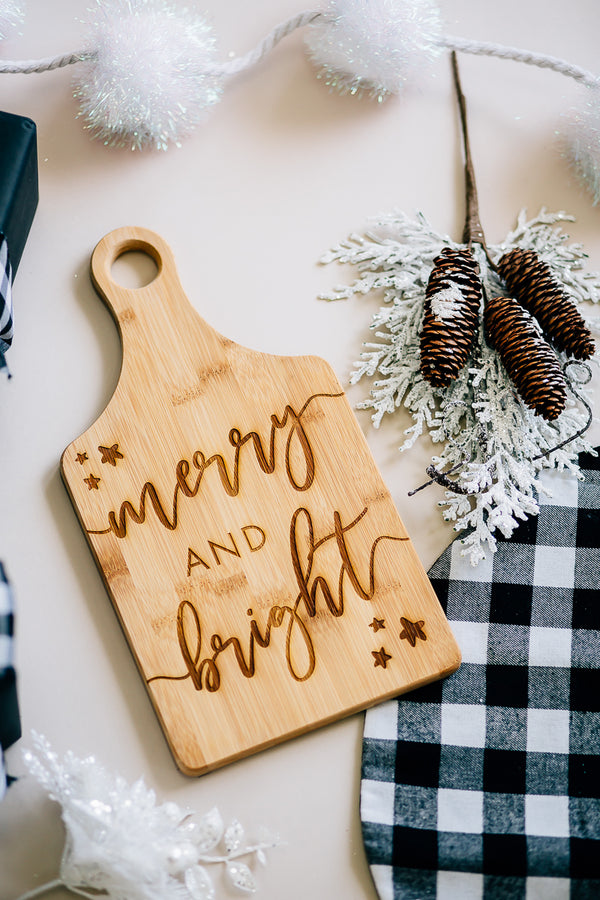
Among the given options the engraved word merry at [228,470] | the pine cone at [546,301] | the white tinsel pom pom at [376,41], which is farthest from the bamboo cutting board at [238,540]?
the white tinsel pom pom at [376,41]

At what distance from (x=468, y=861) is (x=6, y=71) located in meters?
0.98

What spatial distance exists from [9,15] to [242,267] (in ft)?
1.34

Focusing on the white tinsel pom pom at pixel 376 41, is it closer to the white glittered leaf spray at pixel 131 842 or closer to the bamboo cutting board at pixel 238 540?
the bamboo cutting board at pixel 238 540

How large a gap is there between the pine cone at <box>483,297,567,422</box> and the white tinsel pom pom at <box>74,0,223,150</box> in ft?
1.41

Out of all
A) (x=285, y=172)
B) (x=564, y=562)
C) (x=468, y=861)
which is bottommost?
(x=468, y=861)

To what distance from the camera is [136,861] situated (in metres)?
0.61

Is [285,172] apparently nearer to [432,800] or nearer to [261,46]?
[261,46]

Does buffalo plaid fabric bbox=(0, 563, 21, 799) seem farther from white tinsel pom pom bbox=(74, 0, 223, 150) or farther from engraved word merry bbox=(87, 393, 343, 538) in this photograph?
white tinsel pom pom bbox=(74, 0, 223, 150)

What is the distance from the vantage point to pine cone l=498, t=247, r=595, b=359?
30.0 inches

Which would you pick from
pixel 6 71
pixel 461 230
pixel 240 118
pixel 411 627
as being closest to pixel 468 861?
pixel 411 627

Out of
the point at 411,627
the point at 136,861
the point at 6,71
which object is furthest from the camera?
the point at 6,71

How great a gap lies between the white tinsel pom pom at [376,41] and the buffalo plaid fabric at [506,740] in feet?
1.74

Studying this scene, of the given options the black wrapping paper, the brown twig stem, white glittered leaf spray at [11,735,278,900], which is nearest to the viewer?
white glittered leaf spray at [11,735,278,900]

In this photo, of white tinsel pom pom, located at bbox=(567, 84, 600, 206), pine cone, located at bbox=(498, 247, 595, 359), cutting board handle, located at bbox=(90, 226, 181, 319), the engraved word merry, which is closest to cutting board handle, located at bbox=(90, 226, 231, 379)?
cutting board handle, located at bbox=(90, 226, 181, 319)
